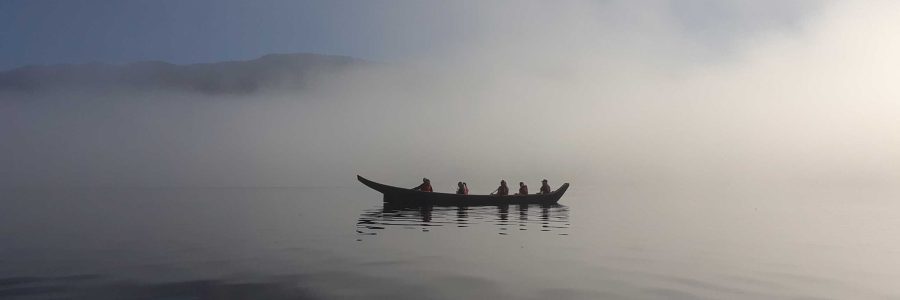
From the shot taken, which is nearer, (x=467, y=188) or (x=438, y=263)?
(x=438, y=263)

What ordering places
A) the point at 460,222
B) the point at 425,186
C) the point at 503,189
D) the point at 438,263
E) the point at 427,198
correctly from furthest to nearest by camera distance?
1. the point at 503,189
2. the point at 425,186
3. the point at 427,198
4. the point at 460,222
5. the point at 438,263

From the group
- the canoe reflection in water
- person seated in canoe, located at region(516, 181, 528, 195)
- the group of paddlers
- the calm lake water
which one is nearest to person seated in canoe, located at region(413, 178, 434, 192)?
the group of paddlers

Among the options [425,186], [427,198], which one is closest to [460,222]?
[427,198]

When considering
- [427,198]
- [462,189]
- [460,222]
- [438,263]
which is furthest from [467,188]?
[438,263]

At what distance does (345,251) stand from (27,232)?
1752cm

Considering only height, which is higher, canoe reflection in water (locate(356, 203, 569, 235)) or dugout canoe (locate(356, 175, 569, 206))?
dugout canoe (locate(356, 175, 569, 206))

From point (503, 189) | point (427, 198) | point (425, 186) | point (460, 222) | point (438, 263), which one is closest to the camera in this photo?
point (438, 263)

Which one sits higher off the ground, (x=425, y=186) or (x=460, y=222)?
(x=425, y=186)

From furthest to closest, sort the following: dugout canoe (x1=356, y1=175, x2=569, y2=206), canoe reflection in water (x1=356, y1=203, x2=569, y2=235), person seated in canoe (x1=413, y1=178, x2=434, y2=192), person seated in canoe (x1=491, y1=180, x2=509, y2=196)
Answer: person seated in canoe (x1=491, y1=180, x2=509, y2=196)
person seated in canoe (x1=413, y1=178, x2=434, y2=192)
dugout canoe (x1=356, y1=175, x2=569, y2=206)
canoe reflection in water (x1=356, y1=203, x2=569, y2=235)

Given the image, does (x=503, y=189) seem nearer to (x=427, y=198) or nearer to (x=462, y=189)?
(x=462, y=189)

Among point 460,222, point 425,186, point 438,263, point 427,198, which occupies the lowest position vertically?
point 438,263

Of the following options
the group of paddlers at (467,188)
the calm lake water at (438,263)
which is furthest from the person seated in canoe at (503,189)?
the calm lake water at (438,263)

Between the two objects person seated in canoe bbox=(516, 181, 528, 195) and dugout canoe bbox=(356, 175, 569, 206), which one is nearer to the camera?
dugout canoe bbox=(356, 175, 569, 206)

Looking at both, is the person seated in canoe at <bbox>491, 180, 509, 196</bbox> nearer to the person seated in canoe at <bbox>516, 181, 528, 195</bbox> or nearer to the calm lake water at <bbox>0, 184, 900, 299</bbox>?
the person seated in canoe at <bbox>516, 181, 528, 195</bbox>
